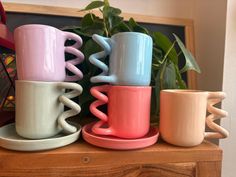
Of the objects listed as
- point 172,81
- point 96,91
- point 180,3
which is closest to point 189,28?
point 180,3

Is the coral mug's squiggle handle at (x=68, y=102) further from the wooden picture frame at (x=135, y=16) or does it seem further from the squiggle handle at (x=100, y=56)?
the wooden picture frame at (x=135, y=16)

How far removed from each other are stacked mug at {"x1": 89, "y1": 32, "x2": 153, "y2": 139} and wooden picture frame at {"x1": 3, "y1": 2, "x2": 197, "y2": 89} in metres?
0.33

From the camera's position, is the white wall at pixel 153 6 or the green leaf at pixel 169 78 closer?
the green leaf at pixel 169 78

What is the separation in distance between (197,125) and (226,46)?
13.2 inches

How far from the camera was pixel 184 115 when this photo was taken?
367mm

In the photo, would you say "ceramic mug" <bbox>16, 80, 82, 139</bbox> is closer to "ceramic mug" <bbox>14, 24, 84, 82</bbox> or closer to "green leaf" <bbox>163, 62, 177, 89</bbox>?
"ceramic mug" <bbox>14, 24, 84, 82</bbox>

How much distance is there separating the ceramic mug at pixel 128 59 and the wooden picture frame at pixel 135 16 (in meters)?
0.32

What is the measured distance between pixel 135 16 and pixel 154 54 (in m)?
0.27

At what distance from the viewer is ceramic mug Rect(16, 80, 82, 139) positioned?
0.35 meters

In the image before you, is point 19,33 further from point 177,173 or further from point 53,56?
point 177,173

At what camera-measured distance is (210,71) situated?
2.17ft

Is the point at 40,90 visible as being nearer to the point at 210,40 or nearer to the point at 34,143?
the point at 34,143

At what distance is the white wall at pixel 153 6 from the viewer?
2.27 ft

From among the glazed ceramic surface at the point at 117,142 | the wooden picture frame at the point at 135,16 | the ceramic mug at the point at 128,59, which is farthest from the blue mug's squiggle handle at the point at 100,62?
the wooden picture frame at the point at 135,16
